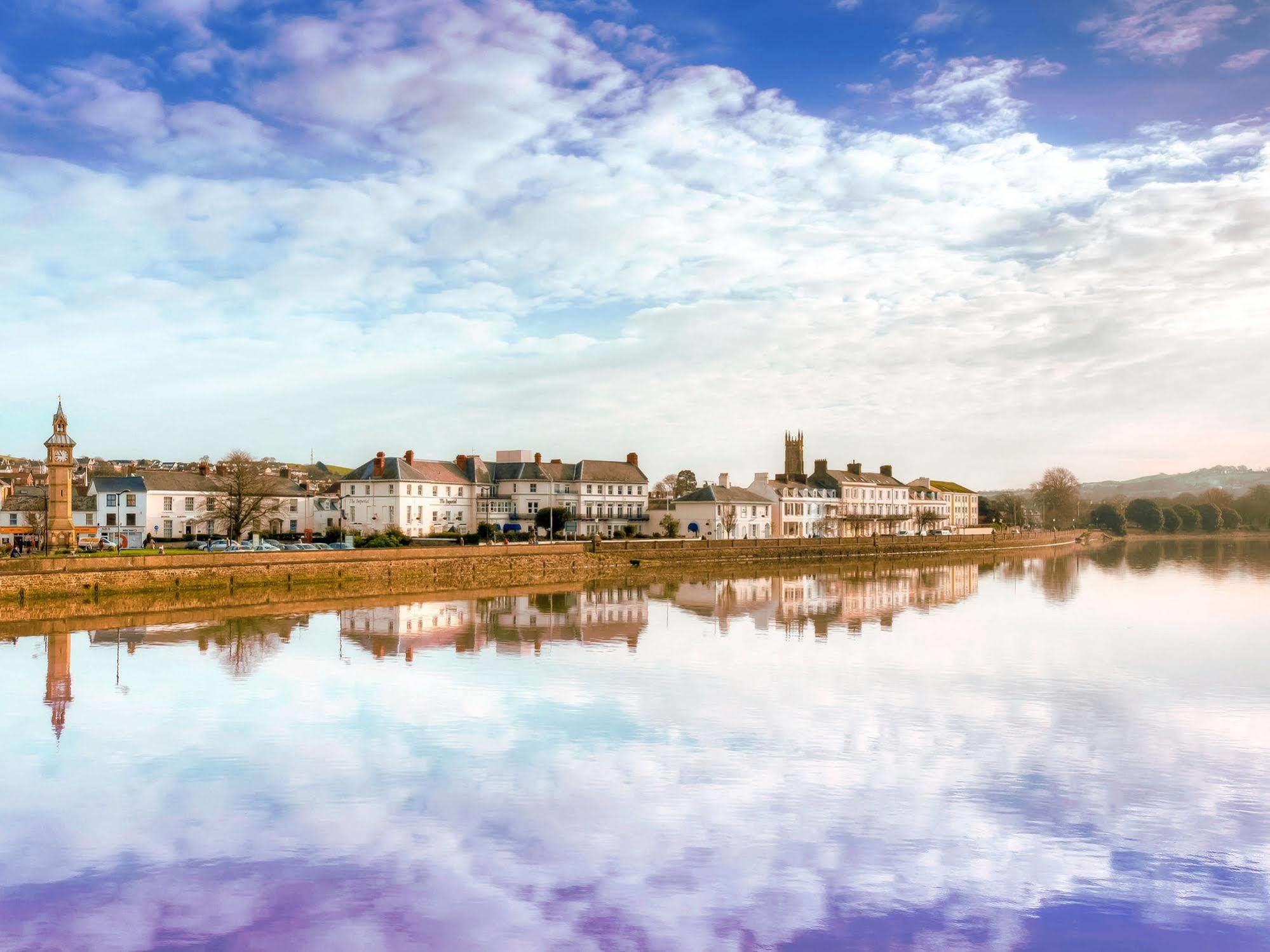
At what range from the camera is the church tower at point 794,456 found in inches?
4131

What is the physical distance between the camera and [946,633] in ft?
104

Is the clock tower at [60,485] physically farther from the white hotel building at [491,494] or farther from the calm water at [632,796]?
the white hotel building at [491,494]

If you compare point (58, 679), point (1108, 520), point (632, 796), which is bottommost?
point (632, 796)

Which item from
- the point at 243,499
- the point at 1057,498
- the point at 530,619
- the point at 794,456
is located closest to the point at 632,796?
the point at 530,619

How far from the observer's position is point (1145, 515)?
150500mm

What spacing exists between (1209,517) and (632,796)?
170m

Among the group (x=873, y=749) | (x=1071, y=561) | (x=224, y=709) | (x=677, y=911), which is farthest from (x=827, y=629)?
(x=1071, y=561)

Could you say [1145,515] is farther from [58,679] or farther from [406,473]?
[58,679]

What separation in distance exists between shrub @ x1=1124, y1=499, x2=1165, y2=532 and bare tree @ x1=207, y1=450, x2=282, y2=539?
448 feet

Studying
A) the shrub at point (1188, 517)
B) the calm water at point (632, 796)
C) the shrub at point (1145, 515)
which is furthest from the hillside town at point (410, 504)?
the shrub at point (1188, 517)

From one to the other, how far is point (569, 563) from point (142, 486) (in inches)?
1057

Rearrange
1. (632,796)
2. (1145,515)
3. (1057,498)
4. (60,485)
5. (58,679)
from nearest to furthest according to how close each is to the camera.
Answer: (632,796) → (58,679) → (60,485) → (1057,498) → (1145,515)

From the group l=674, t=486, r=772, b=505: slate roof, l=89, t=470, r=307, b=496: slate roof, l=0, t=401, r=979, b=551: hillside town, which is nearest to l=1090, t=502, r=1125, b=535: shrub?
l=0, t=401, r=979, b=551: hillside town

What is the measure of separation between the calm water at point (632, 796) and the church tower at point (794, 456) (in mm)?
76318
